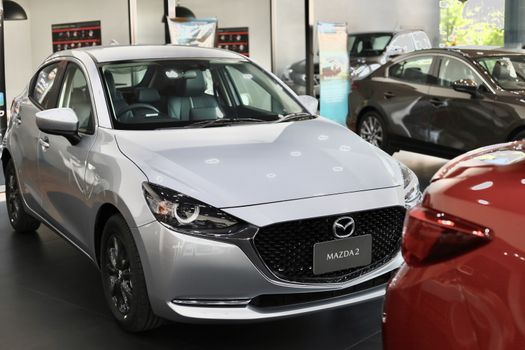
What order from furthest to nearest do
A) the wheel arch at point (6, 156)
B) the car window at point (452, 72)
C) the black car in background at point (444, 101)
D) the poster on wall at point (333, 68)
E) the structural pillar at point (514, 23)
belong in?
the structural pillar at point (514, 23)
the poster on wall at point (333, 68)
the car window at point (452, 72)
the black car in background at point (444, 101)
the wheel arch at point (6, 156)

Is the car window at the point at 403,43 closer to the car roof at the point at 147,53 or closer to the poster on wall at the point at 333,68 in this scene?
the poster on wall at the point at 333,68

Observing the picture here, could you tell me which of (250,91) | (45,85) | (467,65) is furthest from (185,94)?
(467,65)

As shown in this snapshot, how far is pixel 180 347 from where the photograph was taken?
338 cm

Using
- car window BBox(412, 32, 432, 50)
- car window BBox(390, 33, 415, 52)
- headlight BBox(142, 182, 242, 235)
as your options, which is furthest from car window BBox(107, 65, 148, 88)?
car window BBox(412, 32, 432, 50)

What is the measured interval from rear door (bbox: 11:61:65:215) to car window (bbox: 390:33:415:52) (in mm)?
8626

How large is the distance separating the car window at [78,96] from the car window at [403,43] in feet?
29.3

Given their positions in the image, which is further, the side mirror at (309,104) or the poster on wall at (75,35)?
the poster on wall at (75,35)

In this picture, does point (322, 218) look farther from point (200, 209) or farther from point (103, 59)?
point (103, 59)

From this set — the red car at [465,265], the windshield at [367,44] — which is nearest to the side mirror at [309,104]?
the red car at [465,265]

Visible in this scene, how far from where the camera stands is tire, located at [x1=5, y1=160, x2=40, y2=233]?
17.5ft

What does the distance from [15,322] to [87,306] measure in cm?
38

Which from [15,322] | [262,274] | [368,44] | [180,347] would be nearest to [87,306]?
[15,322]

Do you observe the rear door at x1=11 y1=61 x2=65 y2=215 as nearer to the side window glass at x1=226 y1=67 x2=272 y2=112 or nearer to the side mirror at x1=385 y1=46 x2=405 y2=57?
the side window glass at x1=226 y1=67 x2=272 y2=112

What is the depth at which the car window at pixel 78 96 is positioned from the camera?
395cm
